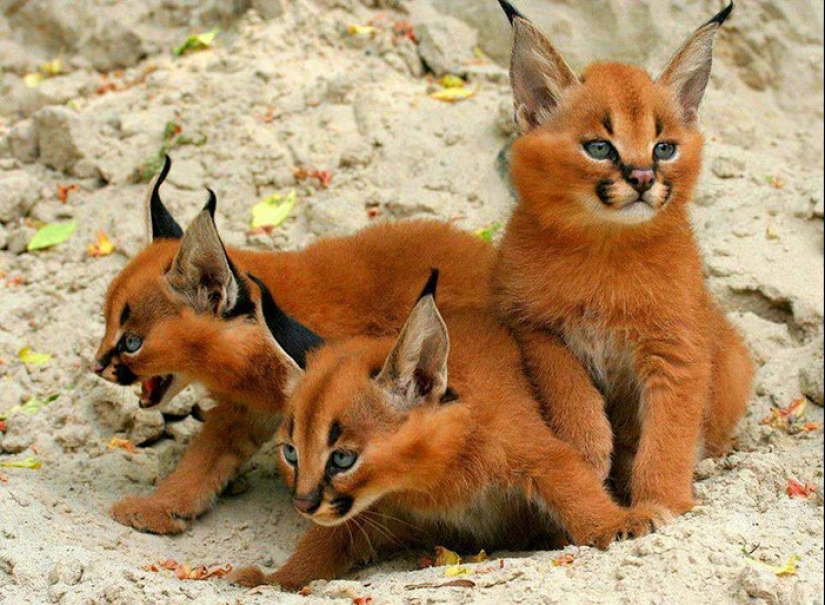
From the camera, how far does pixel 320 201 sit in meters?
9.49

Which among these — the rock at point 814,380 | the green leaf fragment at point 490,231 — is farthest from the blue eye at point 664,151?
the green leaf fragment at point 490,231

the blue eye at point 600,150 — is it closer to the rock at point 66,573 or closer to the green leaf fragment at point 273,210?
the rock at point 66,573

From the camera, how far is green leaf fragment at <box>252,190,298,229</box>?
9445 millimetres

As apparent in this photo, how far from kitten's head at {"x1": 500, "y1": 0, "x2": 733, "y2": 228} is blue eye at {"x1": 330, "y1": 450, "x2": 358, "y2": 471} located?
5.91 ft

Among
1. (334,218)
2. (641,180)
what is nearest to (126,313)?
(334,218)

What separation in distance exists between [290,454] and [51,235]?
4386 millimetres

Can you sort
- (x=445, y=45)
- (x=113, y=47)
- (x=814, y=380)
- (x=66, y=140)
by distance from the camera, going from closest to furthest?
1. (x=814, y=380)
2. (x=66, y=140)
3. (x=445, y=45)
4. (x=113, y=47)

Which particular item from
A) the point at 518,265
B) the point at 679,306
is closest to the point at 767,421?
the point at 679,306

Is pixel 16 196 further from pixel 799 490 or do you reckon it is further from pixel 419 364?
pixel 799 490

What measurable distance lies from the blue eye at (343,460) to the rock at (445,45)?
5556 mm

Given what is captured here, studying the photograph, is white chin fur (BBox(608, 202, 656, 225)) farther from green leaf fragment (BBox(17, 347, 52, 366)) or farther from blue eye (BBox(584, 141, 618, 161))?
green leaf fragment (BBox(17, 347, 52, 366))

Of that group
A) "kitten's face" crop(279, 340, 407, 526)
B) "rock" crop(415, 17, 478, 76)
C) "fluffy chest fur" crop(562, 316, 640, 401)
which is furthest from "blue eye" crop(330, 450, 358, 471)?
"rock" crop(415, 17, 478, 76)

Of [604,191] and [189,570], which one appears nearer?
[604,191]

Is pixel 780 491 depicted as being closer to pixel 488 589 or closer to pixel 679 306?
pixel 679 306
